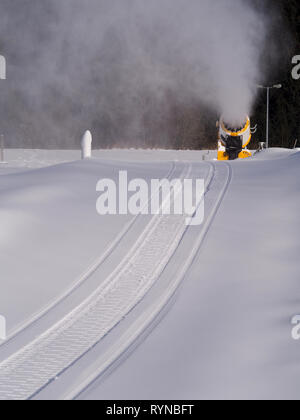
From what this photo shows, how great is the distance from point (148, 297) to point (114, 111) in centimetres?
7596

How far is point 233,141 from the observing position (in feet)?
101

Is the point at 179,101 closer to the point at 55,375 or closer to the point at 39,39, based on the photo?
the point at 39,39

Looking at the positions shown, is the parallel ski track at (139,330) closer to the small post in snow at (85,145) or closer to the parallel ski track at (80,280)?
the parallel ski track at (80,280)

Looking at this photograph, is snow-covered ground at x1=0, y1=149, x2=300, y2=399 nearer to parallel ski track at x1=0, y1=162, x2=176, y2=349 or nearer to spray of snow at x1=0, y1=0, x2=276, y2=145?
parallel ski track at x1=0, y1=162, x2=176, y2=349

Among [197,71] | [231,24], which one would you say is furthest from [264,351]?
[197,71]

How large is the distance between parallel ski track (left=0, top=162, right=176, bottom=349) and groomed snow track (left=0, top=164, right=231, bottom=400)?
28cm

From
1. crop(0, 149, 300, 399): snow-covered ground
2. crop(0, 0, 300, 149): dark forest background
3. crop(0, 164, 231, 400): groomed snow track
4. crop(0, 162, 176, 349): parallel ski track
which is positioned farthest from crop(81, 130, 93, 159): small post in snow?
crop(0, 0, 300, 149): dark forest background

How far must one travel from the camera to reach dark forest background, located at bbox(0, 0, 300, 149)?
67.4 m

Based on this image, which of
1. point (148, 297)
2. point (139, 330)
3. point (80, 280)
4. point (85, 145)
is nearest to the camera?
point (139, 330)

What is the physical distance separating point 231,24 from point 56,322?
111ft

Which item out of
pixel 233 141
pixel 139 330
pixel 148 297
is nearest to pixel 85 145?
pixel 148 297

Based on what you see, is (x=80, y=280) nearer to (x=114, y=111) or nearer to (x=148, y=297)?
(x=148, y=297)

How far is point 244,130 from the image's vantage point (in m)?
31.4

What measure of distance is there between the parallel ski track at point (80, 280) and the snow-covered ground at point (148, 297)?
0.6 inches
